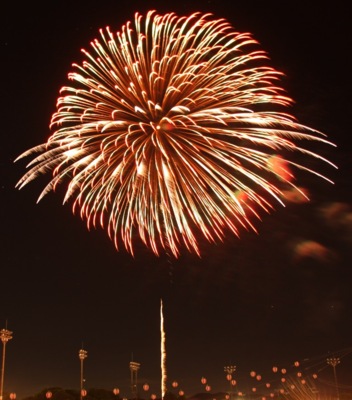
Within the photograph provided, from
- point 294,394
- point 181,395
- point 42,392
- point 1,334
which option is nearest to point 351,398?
point 294,394

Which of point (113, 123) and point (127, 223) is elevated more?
point (113, 123)

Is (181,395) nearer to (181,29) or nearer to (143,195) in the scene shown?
(143,195)

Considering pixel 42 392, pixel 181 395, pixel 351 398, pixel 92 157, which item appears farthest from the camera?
pixel 351 398

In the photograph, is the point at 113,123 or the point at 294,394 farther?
the point at 294,394

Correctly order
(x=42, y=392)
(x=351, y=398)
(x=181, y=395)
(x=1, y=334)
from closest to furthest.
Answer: (x=1, y=334), (x=42, y=392), (x=181, y=395), (x=351, y=398)

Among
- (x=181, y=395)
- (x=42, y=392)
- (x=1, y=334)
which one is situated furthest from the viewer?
(x=181, y=395)

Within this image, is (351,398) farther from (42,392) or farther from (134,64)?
(134,64)

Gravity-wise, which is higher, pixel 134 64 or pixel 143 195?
pixel 134 64

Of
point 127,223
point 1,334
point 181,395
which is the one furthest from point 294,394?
point 127,223

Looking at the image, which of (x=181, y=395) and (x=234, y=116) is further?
(x=181, y=395)

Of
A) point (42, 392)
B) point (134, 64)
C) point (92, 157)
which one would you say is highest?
point (134, 64)
